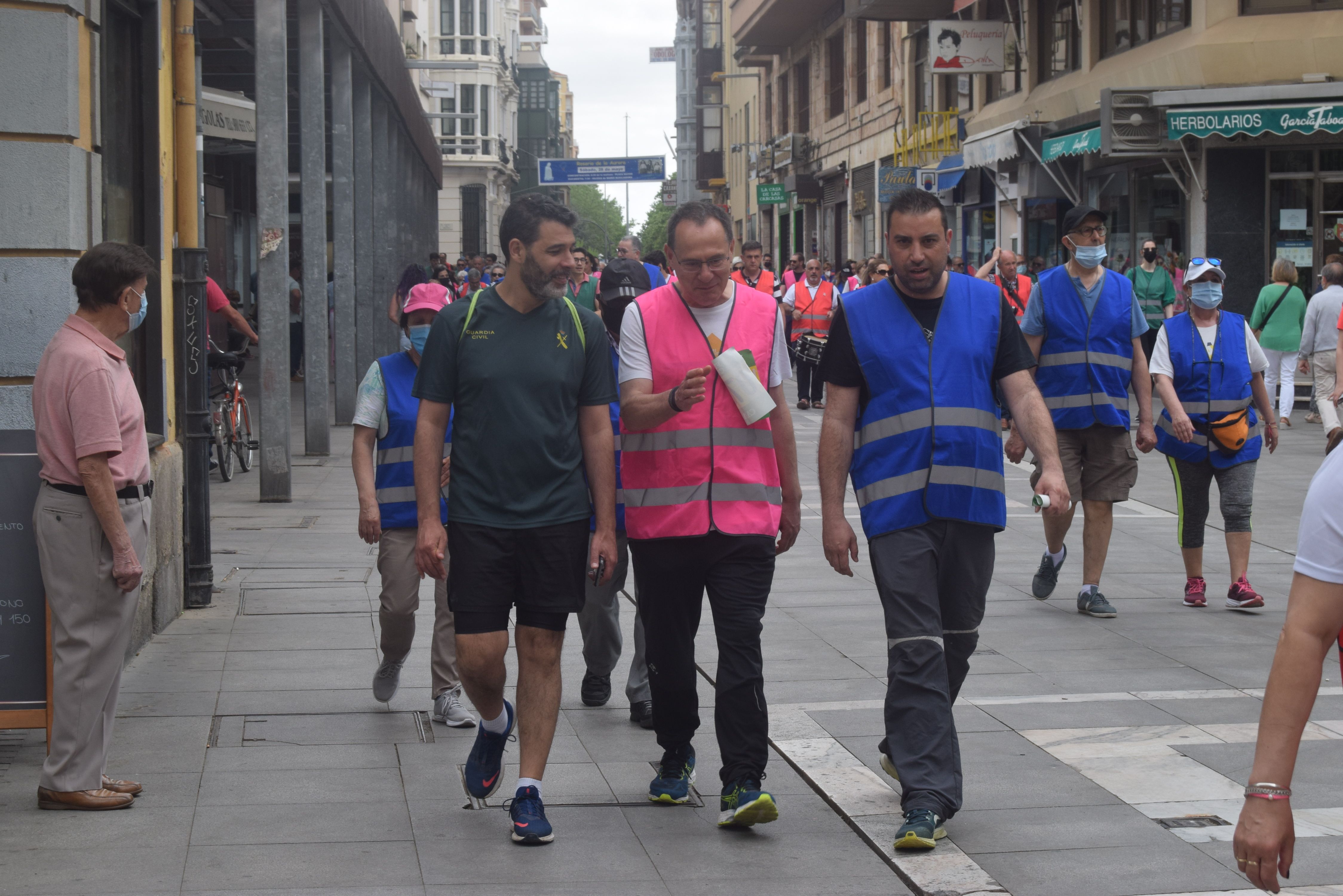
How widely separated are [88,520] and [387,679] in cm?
161

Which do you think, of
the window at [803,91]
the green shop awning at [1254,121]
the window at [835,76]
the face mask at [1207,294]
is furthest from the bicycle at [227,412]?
the window at [803,91]

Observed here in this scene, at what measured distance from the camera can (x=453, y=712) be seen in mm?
6164

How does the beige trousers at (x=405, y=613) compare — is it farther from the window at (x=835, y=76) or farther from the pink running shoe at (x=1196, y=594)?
the window at (x=835, y=76)

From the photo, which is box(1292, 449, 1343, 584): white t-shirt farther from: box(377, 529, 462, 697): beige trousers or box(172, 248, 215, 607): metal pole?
box(172, 248, 215, 607): metal pole

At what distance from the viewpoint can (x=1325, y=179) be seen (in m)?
19.9

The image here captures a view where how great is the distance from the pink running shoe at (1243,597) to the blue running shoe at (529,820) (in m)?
4.99

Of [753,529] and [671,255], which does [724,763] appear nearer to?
[753,529]

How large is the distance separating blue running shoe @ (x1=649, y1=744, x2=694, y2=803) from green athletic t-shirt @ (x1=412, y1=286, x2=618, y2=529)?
2.89ft

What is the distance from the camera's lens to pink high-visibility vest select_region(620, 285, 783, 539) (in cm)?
490

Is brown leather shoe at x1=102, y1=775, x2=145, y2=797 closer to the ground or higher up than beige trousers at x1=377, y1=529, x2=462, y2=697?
closer to the ground

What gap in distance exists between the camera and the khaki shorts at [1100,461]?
8312 millimetres

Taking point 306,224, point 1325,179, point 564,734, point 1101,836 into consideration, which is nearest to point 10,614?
point 564,734

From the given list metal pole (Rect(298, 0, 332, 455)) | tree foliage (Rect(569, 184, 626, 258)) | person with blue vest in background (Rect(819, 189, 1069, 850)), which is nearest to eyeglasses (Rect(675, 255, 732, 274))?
person with blue vest in background (Rect(819, 189, 1069, 850))

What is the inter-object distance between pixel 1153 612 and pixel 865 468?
407 centimetres
